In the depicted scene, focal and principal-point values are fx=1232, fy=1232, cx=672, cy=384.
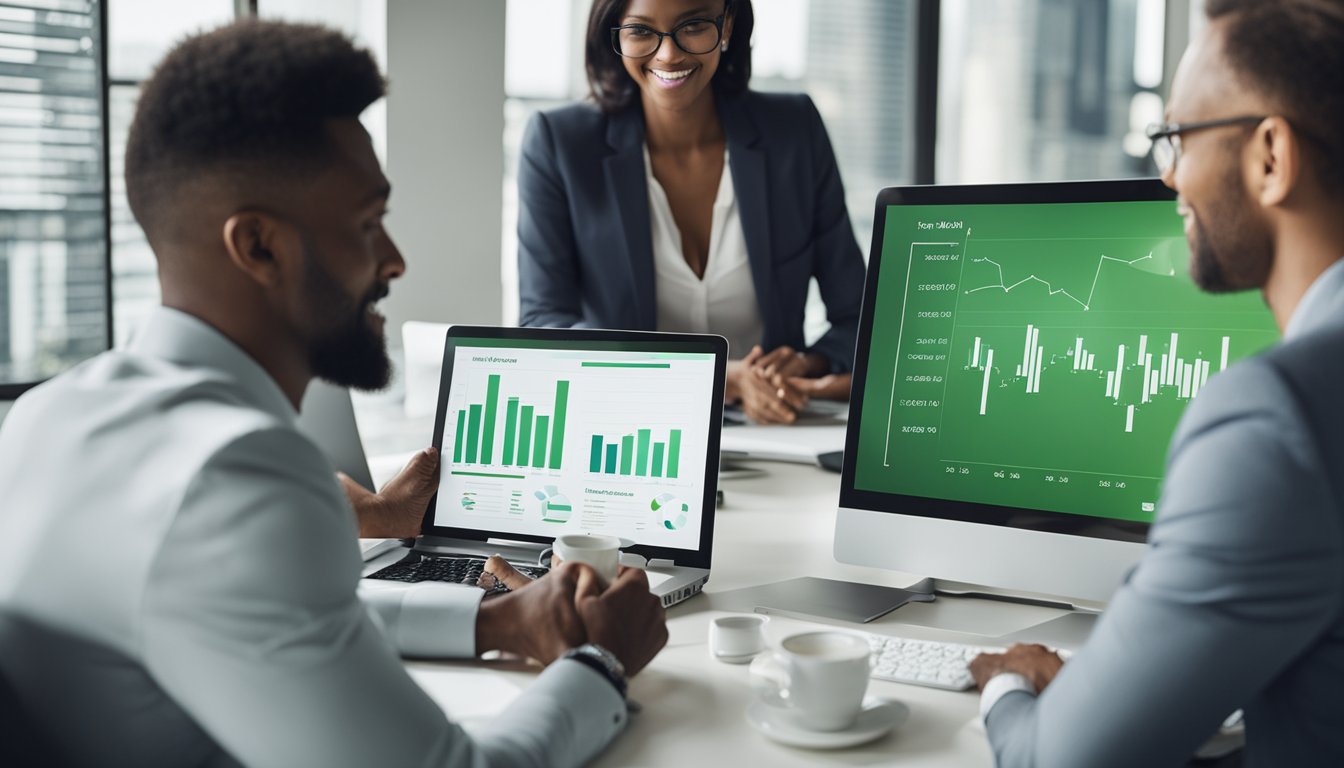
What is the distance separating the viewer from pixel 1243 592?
84 centimetres

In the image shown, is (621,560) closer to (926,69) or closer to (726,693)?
(726,693)

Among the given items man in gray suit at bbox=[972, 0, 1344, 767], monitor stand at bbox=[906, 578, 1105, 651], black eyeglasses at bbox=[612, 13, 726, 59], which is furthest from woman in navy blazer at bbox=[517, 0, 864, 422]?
man in gray suit at bbox=[972, 0, 1344, 767]

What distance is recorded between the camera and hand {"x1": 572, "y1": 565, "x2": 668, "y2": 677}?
1.24 m

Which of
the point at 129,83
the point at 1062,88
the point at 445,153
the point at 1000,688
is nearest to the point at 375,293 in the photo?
the point at 1000,688

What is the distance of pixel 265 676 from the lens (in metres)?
0.84

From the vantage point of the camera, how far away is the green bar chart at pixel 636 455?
162 cm

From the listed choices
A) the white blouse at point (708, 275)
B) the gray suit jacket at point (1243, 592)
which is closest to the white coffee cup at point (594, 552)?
the gray suit jacket at point (1243, 592)

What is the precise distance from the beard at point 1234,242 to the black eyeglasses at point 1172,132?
0.04m

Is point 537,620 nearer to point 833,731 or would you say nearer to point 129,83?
point 833,731

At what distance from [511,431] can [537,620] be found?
0.47m

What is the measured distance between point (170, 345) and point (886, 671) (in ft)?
2.51

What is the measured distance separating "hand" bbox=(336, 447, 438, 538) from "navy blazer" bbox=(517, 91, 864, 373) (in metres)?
0.90

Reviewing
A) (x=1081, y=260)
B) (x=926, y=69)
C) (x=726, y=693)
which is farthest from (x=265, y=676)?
(x=926, y=69)

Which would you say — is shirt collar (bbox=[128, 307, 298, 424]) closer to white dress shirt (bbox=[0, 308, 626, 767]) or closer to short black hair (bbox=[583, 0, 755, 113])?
white dress shirt (bbox=[0, 308, 626, 767])
